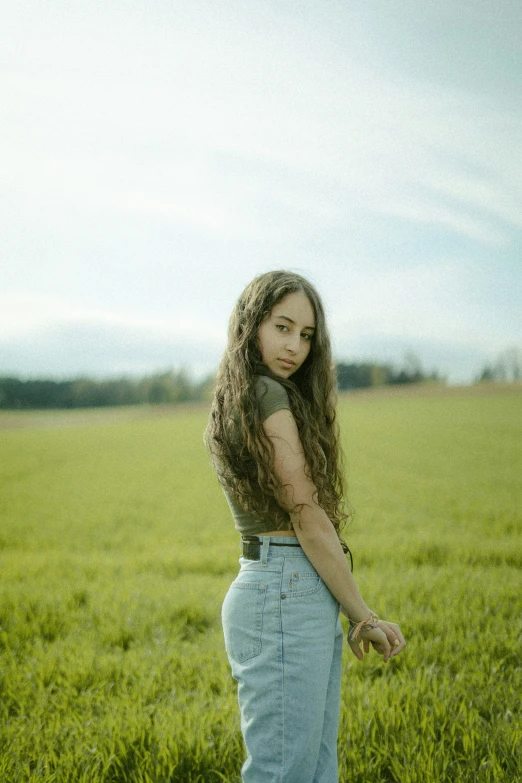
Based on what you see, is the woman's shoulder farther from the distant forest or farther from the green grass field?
the distant forest

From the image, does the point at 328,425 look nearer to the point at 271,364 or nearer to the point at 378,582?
the point at 271,364

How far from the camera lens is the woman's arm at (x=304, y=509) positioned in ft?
5.64

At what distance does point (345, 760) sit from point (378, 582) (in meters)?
2.70

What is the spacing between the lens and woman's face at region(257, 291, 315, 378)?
193cm

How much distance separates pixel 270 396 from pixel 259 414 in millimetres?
73

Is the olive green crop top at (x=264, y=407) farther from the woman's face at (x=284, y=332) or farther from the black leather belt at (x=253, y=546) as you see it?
the woman's face at (x=284, y=332)

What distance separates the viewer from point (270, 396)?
177 cm

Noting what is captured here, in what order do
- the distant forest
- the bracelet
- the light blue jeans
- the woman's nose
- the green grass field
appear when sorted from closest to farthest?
A: 1. the light blue jeans
2. the bracelet
3. the woman's nose
4. the green grass field
5. the distant forest

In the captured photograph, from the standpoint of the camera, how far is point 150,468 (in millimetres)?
17984

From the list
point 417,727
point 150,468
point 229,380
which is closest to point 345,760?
point 417,727

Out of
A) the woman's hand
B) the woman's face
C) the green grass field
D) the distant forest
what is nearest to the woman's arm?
the woman's hand

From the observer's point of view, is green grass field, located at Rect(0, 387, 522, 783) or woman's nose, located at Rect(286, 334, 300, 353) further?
green grass field, located at Rect(0, 387, 522, 783)

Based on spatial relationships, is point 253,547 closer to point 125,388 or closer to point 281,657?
point 281,657

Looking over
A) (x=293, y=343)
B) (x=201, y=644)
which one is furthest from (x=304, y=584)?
(x=201, y=644)
